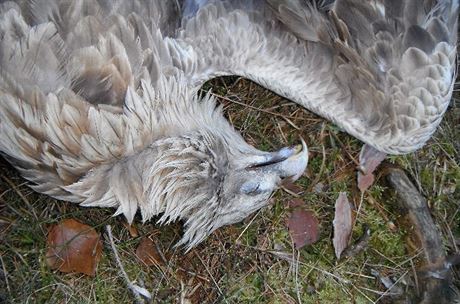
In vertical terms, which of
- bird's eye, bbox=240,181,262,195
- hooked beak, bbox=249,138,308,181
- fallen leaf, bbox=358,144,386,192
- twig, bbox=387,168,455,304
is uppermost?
hooked beak, bbox=249,138,308,181

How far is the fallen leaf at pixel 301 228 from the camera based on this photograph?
260 centimetres

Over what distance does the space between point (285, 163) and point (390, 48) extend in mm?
486

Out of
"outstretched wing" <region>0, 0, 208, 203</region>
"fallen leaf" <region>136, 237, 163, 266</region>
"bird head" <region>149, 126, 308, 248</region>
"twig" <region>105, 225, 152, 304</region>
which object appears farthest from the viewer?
"fallen leaf" <region>136, 237, 163, 266</region>

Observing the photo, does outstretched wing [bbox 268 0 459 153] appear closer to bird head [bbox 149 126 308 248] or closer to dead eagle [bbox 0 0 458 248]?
dead eagle [bbox 0 0 458 248]

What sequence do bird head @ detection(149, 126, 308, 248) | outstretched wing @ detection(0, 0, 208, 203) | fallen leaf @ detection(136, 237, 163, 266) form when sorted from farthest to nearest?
fallen leaf @ detection(136, 237, 163, 266) < bird head @ detection(149, 126, 308, 248) < outstretched wing @ detection(0, 0, 208, 203)

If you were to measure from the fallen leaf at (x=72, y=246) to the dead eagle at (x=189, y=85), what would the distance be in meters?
0.29

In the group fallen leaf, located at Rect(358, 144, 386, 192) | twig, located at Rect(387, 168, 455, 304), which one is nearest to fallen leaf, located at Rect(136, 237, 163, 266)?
fallen leaf, located at Rect(358, 144, 386, 192)

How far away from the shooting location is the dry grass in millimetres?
2467

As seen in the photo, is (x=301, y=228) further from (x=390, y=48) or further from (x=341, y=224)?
(x=390, y=48)

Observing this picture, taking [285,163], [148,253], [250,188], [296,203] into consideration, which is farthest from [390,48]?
[148,253]

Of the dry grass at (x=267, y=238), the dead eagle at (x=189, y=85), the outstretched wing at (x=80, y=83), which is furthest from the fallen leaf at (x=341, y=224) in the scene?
the outstretched wing at (x=80, y=83)

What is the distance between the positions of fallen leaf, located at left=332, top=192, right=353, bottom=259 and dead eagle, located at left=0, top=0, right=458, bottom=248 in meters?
0.37

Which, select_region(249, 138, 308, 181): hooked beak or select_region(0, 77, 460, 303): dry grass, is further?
select_region(0, 77, 460, 303): dry grass

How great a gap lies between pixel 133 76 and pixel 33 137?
0.35 meters
